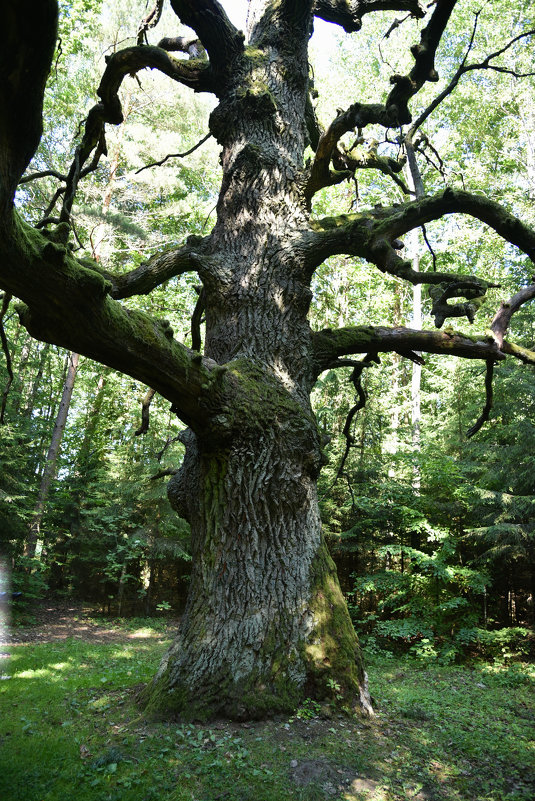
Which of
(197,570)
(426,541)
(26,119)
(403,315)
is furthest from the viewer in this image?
(403,315)

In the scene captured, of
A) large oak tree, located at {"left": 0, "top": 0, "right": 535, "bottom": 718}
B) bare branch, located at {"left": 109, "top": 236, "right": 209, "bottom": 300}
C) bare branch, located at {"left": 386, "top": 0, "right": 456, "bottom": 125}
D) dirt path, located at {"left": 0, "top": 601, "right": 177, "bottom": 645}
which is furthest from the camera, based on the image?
dirt path, located at {"left": 0, "top": 601, "right": 177, "bottom": 645}

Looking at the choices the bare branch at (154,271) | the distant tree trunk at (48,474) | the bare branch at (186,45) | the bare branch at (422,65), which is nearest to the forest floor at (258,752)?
the bare branch at (154,271)

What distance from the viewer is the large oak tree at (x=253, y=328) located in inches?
124

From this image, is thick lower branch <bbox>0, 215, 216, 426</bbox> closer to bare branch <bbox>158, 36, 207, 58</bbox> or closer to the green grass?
the green grass

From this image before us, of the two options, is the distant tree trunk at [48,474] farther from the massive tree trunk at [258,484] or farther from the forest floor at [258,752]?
the massive tree trunk at [258,484]

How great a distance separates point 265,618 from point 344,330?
A: 2630mm

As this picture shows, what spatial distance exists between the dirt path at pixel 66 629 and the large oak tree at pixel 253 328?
6274 millimetres

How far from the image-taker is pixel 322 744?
2982 millimetres

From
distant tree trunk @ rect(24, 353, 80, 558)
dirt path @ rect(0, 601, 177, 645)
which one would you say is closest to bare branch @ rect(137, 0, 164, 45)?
distant tree trunk @ rect(24, 353, 80, 558)

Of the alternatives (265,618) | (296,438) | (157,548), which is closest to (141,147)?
(157,548)

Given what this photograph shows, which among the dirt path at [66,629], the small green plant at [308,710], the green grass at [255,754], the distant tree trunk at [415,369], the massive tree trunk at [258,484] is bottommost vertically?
the dirt path at [66,629]

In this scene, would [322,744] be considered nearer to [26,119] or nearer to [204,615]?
[204,615]

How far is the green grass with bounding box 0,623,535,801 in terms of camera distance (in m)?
2.61

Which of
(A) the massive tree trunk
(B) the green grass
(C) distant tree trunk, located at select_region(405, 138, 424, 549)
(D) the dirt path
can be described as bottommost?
(D) the dirt path
